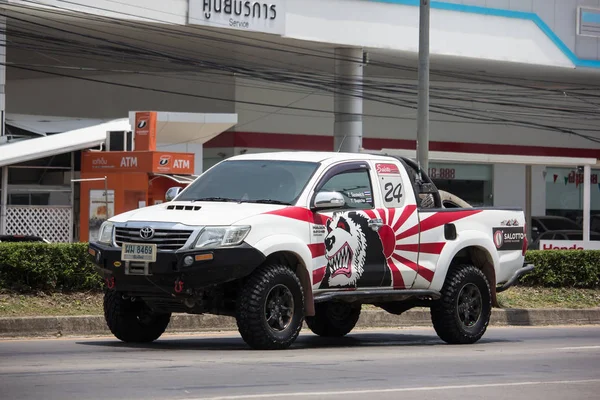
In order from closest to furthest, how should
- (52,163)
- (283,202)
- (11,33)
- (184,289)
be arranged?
(184,289), (283,202), (52,163), (11,33)

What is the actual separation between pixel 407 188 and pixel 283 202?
1.91 meters

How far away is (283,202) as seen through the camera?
11.6m

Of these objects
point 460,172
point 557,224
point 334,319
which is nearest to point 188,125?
point 557,224

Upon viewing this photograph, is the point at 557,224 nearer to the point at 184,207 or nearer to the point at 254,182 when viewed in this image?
the point at 254,182

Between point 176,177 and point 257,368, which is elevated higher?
point 176,177

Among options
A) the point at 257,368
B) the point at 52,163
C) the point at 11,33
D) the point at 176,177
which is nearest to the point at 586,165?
the point at 176,177

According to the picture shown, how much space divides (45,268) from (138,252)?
13.8 ft

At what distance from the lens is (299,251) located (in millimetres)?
11359

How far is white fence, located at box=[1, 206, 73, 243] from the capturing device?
96.3 ft

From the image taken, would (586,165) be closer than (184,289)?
No

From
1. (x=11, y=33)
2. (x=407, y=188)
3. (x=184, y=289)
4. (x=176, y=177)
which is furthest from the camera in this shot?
(x=11, y=33)

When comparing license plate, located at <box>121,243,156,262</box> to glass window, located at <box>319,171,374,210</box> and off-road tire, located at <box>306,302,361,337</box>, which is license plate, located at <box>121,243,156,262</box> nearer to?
glass window, located at <box>319,171,374,210</box>

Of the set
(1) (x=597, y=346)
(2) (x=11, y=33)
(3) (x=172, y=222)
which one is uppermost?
(2) (x=11, y=33)

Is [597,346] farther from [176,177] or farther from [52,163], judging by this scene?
[52,163]
